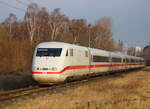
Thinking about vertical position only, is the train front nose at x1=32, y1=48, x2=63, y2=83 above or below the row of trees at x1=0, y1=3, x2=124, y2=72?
below

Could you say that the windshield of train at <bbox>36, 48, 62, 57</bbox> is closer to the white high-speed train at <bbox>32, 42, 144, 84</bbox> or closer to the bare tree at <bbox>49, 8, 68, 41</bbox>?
the white high-speed train at <bbox>32, 42, 144, 84</bbox>

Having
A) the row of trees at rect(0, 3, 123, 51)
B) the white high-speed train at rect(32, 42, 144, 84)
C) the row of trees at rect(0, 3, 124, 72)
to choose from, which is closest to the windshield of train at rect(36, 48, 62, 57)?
the white high-speed train at rect(32, 42, 144, 84)

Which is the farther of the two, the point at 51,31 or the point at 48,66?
the point at 51,31

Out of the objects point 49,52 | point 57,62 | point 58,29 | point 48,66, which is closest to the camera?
point 48,66

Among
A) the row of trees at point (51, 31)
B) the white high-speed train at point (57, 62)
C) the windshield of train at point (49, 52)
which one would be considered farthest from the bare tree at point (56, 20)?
the windshield of train at point (49, 52)

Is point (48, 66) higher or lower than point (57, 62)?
lower

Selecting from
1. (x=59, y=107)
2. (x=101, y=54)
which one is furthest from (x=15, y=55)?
(x=59, y=107)

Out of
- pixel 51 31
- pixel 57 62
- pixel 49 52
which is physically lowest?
pixel 57 62

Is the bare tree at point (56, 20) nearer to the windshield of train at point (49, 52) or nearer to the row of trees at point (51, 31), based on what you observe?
the row of trees at point (51, 31)

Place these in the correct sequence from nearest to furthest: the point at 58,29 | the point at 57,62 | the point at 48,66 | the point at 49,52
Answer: the point at 48,66, the point at 57,62, the point at 49,52, the point at 58,29

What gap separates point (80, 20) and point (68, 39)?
37.2 feet

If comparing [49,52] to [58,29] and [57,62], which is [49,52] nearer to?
[57,62]

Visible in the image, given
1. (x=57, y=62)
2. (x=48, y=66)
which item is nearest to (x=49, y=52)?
(x=57, y=62)

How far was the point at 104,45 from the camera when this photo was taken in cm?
6175
